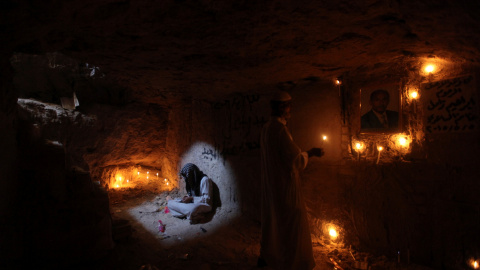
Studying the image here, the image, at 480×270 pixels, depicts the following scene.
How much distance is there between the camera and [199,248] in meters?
3.95

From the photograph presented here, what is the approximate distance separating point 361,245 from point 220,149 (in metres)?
3.66

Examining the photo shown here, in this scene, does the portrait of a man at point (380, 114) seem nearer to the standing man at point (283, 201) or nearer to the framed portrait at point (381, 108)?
the framed portrait at point (381, 108)

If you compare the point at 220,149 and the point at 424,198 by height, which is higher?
the point at 220,149

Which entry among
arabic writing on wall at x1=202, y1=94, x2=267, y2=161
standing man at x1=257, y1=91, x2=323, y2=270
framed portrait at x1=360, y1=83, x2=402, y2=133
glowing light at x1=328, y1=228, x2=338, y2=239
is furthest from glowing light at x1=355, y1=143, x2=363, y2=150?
arabic writing on wall at x1=202, y1=94, x2=267, y2=161

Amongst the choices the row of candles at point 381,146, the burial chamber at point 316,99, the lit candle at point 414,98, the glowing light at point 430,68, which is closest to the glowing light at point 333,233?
the burial chamber at point 316,99

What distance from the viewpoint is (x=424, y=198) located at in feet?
10.1

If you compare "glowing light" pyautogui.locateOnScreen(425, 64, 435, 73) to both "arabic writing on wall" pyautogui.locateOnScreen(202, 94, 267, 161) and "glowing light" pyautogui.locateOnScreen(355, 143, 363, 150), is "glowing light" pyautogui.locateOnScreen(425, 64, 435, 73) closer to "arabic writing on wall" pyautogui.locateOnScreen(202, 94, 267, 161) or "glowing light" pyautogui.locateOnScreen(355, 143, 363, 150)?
"glowing light" pyautogui.locateOnScreen(355, 143, 363, 150)

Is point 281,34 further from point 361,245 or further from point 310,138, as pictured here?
point 361,245

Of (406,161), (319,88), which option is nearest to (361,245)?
(406,161)

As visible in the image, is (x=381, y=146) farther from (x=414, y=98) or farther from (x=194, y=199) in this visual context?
(x=194, y=199)

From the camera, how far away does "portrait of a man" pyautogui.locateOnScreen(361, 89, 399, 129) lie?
3277 millimetres

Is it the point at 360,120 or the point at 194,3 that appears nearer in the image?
the point at 194,3

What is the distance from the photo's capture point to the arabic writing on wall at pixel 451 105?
8.91ft

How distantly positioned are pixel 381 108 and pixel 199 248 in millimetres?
3717
